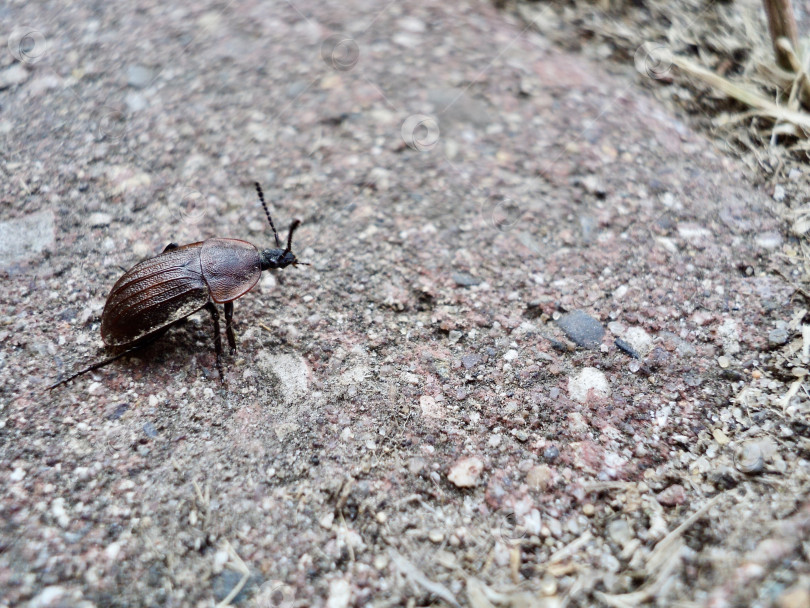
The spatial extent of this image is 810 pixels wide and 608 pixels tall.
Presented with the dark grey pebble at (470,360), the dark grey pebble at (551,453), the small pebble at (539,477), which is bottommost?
the dark grey pebble at (551,453)

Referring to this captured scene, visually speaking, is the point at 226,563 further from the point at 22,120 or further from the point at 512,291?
the point at 22,120

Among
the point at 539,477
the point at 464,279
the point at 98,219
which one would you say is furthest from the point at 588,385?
the point at 98,219

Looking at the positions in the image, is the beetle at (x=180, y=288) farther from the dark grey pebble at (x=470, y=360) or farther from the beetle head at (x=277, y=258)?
the dark grey pebble at (x=470, y=360)

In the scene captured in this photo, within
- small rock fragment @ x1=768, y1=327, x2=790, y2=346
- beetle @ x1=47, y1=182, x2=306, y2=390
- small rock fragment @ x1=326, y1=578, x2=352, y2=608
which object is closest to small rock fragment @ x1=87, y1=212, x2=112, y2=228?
beetle @ x1=47, y1=182, x2=306, y2=390

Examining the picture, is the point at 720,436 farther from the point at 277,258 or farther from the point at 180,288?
the point at 180,288

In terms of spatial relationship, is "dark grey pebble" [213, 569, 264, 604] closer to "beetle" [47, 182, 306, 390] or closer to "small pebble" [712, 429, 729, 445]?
"beetle" [47, 182, 306, 390]

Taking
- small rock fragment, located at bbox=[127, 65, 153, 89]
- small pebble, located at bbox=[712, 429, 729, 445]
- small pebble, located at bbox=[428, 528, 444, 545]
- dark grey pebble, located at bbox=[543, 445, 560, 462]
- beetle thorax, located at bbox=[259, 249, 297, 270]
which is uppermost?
small rock fragment, located at bbox=[127, 65, 153, 89]

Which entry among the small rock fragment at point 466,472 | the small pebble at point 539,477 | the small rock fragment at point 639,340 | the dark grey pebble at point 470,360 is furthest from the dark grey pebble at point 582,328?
the small rock fragment at point 466,472
